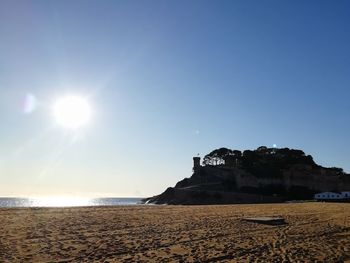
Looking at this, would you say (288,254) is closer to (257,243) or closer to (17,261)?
(257,243)

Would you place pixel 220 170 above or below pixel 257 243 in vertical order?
above

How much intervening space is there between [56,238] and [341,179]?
96.8 meters

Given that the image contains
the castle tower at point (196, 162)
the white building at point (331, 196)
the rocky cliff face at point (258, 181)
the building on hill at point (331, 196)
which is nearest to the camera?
the building on hill at point (331, 196)

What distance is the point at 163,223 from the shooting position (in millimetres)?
22000

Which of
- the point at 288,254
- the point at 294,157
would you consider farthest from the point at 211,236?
the point at 294,157

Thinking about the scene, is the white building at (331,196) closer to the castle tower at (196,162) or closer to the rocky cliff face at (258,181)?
the rocky cliff face at (258,181)

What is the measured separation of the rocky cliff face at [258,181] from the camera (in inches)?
3517

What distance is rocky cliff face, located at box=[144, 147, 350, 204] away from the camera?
89.3m

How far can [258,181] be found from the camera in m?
98.6

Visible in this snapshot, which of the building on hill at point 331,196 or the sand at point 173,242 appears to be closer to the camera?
the sand at point 173,242

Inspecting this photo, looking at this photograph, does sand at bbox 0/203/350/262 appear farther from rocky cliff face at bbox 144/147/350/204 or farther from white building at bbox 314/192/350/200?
rocky cliff face at bbox 144/147/350/204

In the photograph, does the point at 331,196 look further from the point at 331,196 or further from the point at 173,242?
the point at 173,242

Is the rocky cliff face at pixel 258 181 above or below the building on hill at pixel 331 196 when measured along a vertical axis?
above

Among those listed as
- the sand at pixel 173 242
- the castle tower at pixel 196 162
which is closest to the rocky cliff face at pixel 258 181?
the castle tower at pixel 196 162
